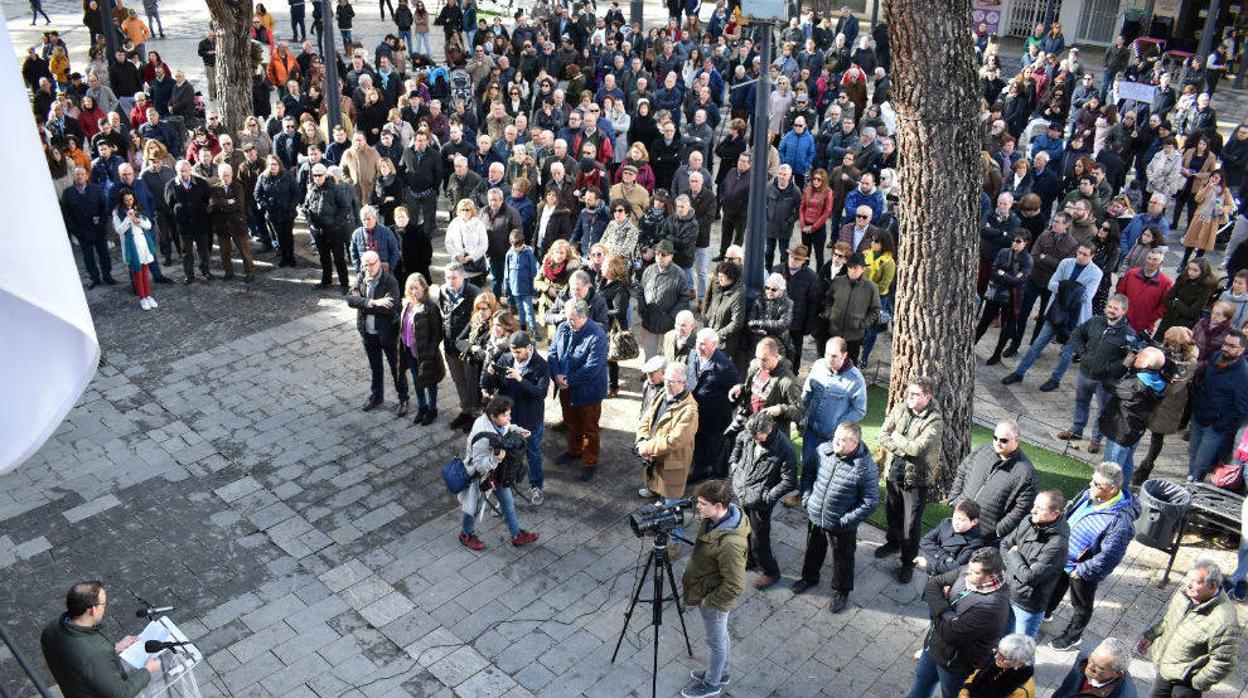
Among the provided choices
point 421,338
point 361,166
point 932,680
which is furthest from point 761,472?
point 361,166

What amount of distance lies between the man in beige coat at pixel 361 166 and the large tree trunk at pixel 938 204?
755cm

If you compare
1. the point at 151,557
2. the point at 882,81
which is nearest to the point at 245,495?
the point at 151,557

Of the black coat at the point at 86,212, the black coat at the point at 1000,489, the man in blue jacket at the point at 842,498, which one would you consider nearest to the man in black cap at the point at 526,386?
the man in blue jacket at the point at 842,498

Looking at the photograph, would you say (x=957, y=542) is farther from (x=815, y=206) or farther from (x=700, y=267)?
(x=815, y=206)

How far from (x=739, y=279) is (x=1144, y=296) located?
4.25 metres

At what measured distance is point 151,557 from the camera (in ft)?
27.9

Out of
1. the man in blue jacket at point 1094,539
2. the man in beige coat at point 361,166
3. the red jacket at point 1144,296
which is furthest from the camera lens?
the man in beige coat at point 361,166

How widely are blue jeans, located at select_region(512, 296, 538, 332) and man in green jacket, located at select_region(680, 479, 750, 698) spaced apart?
537cm

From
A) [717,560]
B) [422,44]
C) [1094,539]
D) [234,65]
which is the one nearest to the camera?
[717,560]

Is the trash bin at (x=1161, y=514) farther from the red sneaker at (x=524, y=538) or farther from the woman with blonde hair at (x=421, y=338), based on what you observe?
the woman with blonde hair at (x=421, y=338)

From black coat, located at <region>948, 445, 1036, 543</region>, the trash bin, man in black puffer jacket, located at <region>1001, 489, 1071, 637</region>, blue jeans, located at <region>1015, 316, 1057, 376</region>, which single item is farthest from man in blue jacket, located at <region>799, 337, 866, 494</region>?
blue jeans, located at <region>1015, 316, 1057, 376</region>

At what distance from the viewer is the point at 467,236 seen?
12.0m

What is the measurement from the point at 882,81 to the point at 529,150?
7.54 meters

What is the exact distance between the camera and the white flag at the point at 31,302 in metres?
1.60
